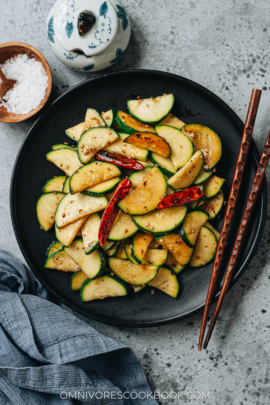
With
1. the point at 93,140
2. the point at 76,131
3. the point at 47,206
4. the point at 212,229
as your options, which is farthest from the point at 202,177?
the point at 47,206

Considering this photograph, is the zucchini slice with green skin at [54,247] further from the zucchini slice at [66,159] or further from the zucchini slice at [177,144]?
the zucchini slice at [177,144]

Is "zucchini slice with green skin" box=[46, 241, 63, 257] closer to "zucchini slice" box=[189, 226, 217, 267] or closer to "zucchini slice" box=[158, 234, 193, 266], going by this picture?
"zucchini slice" box=[158, 234, 193, 266]

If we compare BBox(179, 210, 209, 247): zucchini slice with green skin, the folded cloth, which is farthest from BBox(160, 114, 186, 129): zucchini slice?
the folded cloth

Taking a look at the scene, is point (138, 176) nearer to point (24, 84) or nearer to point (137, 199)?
point (137, 199)

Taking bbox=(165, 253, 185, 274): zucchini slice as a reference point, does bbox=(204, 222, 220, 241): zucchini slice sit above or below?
above

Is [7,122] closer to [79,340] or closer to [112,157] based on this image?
[112,157]

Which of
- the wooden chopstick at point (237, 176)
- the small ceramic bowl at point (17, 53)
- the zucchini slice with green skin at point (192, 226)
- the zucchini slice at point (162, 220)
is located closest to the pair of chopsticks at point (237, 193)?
the wooden chopstick at point (237, 176)
